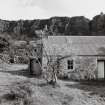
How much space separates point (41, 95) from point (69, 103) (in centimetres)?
211

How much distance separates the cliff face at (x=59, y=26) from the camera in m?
57.5

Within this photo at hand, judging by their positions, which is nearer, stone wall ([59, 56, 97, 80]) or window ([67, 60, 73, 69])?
stone wall ([59, 56, 97, 80])

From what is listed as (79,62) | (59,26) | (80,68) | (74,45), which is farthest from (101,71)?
(59,26)

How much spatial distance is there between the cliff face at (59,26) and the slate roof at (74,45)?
35608 mm

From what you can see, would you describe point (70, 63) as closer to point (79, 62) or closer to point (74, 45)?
point (79, 62)

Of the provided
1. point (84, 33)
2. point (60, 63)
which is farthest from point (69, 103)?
point (84, 33)

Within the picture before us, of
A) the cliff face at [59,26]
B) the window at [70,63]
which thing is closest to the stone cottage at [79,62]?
the window at [70,63]

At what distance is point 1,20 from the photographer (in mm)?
79000

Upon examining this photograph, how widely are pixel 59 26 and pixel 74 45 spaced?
174 ft

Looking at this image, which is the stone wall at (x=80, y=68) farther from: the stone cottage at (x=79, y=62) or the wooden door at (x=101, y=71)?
the wooden door at (x=101, y=71)

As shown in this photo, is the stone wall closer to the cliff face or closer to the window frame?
the window frame

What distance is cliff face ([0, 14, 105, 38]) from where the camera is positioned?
57550 mm

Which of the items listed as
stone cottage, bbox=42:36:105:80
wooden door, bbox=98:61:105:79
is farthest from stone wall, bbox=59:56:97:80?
wooden door, bbox=98:61:105:79

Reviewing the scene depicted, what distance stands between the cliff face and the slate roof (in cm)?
3561
